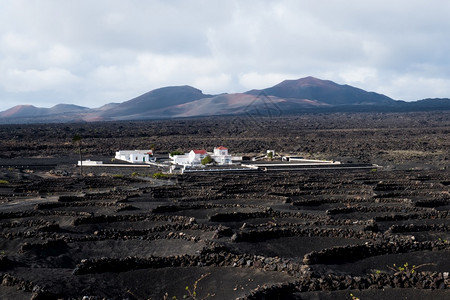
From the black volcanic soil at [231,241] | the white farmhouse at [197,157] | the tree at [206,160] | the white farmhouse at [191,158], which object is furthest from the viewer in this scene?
the white farmhouse at [191,158]

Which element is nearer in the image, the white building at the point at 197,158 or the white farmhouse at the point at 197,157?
the white farmhouse at the point at 197,157

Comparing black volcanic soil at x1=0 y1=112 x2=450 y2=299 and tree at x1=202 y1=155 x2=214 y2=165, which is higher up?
black volcanic soil at x1=0 y1=112 x2=450 y2=299

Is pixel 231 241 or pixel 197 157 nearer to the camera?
pixel 231 241

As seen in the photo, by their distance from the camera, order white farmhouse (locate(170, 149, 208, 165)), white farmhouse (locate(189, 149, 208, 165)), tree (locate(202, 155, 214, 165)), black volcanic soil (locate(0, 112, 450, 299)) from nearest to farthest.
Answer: black volcanic soil (locate(0, 112, 450, 299))
tree (locate(202, 155, 214, 165))
white farmhouse (locate(189, 149, 208, 165))
white farmhouse (locate(170, 149, 208, 165))

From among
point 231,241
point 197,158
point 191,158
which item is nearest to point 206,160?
point 197,158

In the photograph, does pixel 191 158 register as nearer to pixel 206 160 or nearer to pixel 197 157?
pixel 197 157

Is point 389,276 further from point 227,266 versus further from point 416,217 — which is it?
point 416,217

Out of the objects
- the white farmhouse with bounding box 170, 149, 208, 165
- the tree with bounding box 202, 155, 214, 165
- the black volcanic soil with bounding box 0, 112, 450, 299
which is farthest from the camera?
the white farmhouse with bounding box 170, 149, 208, 165

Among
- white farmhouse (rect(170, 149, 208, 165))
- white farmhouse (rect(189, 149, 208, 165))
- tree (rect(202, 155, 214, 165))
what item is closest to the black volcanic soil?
tree (rect(202, 155, 214, 165))

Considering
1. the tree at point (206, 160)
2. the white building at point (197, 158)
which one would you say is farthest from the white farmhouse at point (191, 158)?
the tree at point (206, 160)

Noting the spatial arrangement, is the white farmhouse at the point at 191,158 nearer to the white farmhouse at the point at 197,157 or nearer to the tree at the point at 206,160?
the white farmhouse at the point at 197,157

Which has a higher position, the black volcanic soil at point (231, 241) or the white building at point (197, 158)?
the black volcanic soil at point (231, 241)

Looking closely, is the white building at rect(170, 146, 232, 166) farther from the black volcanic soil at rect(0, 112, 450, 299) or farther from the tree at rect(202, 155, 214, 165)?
the black volcanic soil at rect(0, 112, 450, 299)

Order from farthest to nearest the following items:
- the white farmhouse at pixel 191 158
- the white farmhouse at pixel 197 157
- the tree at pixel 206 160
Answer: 1. the white farmhouse at pixel 191 158
2. the white farmhouse at pixel 197 157
3. the tree at pixel 206 160
